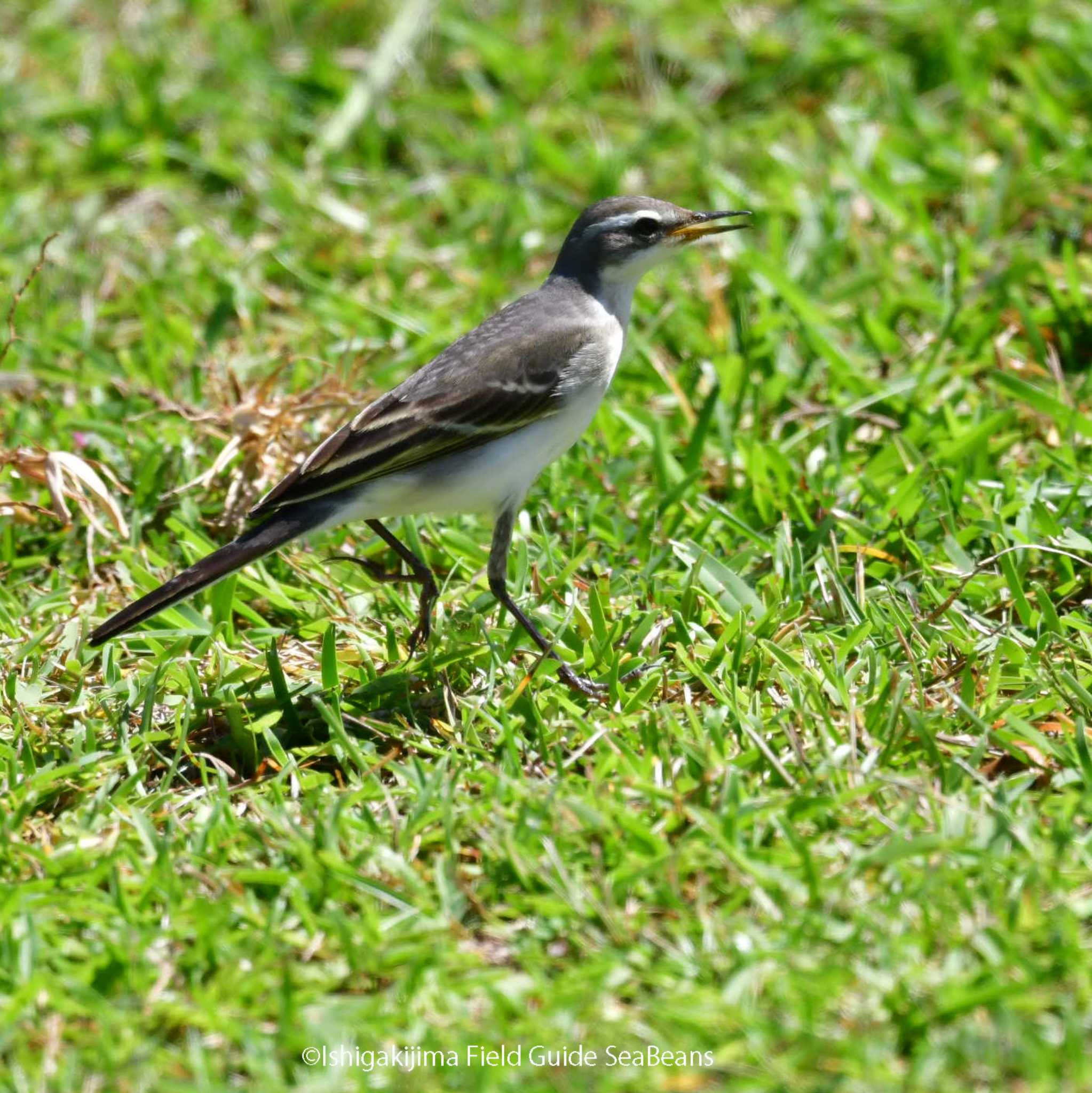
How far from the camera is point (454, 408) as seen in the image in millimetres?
5871

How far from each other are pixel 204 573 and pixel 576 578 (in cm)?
173

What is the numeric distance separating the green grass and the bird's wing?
0.62m

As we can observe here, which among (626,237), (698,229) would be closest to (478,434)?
(626,237)

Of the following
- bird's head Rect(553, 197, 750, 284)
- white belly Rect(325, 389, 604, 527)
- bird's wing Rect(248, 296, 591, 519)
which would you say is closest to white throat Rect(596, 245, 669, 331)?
bird's head Rect(553, 197, 750, 284)

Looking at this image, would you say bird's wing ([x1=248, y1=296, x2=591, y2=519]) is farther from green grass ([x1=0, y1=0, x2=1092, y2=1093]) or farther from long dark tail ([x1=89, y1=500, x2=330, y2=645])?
green grass ([x1=0, y1=0, x2=1092, y2=1093])

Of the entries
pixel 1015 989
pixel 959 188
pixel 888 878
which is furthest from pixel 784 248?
pixel 1015 989

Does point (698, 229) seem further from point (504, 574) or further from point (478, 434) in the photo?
point (504, 574)

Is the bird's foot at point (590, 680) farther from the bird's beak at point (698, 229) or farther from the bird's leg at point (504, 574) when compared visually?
the bird's beak at point (698, 229)

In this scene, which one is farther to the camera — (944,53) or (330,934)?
(944,53)

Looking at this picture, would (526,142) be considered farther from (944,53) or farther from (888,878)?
(888,878)

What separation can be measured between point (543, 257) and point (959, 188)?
95.0 inches

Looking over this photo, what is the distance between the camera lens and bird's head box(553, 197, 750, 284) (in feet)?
21.3

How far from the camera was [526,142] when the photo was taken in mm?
9469

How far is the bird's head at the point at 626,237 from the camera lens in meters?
6.48
